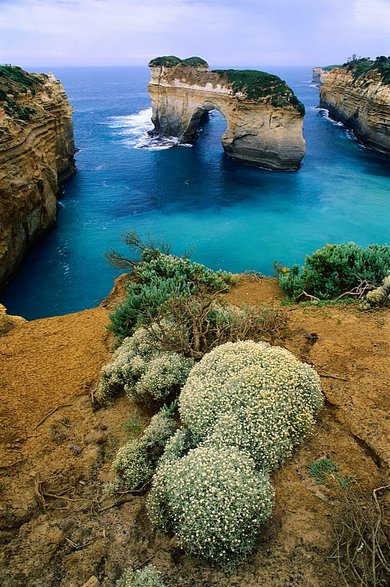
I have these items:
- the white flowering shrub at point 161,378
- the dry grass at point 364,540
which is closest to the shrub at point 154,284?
the white flowering shrub at point 161,378

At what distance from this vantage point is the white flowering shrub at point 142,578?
14.9ft

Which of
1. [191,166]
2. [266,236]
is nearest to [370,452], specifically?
[266,236]

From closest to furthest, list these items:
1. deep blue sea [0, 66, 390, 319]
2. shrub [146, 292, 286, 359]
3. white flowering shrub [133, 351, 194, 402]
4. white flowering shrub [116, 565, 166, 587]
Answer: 1. white flowering shrub [116, 565, 166, 587]
2. white flowering shrub [133, 351, 194, 402]
3. shrub [146, 292, 286, 359]
4. deep blue sea [0, 66, 390, 319]

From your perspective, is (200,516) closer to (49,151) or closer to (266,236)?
(266,236)

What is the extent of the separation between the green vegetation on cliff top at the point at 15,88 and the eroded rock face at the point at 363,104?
107 feet

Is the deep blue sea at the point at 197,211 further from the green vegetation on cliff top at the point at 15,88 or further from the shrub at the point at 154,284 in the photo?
the shrub at the point at 154,284

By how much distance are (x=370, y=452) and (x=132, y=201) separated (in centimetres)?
2823

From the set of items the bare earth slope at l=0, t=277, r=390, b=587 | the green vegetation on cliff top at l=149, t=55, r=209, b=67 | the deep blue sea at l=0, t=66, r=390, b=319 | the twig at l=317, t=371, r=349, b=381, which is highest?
the green vegetation on cliff top at l=149, t=55, r=209, b=67

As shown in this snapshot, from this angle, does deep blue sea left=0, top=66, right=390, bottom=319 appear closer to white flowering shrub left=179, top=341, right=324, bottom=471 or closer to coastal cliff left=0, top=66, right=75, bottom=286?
coastal cliff left=0, top=66, right=75, bottom=286

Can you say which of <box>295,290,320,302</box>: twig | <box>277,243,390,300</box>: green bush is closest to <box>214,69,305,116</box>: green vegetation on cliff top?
<box>277,243,390,300</box>: green bush

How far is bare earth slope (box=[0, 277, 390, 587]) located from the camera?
491 cm

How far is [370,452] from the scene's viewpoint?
19.5ft

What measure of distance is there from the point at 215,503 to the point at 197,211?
26784 millimetres

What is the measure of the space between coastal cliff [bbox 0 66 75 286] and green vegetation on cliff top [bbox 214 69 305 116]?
18417 millimetres
